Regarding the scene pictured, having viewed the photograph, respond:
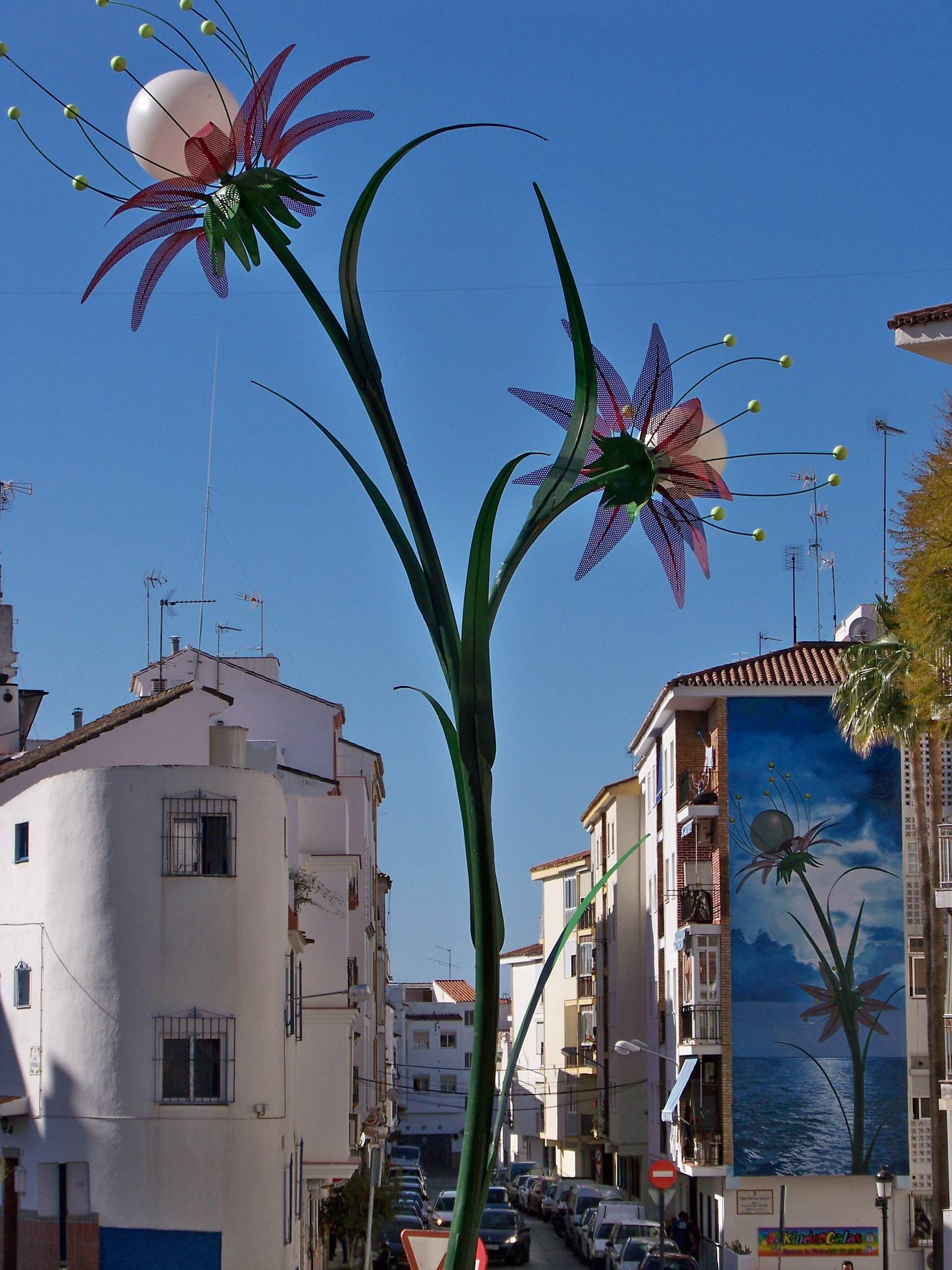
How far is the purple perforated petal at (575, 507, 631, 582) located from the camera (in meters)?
9.54

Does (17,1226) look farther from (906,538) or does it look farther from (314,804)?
(906,538)

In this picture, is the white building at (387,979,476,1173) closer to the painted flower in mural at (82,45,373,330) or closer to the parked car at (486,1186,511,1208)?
the parked car at (486,1186,511,1208)

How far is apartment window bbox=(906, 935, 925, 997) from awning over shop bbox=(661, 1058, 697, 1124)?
6.10 meters

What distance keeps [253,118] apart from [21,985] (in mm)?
21853

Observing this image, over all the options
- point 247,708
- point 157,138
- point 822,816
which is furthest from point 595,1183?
point 157,138

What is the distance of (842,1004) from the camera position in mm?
48500

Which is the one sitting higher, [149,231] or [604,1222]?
[149,231]

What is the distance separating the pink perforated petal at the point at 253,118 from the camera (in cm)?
902

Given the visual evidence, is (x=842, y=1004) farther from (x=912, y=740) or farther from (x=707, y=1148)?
(x=912, y=740)

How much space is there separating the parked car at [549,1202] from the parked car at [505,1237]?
1619cm

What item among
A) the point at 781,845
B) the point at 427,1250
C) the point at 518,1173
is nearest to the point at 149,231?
the point at 427,1250

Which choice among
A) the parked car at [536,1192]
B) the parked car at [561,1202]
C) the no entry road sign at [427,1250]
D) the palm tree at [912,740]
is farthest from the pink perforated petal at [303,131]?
the parked car at [536,1192]

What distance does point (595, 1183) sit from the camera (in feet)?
205

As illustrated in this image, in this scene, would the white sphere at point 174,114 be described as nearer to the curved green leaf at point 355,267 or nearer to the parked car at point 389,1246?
the curved green leaf at point 355,267
